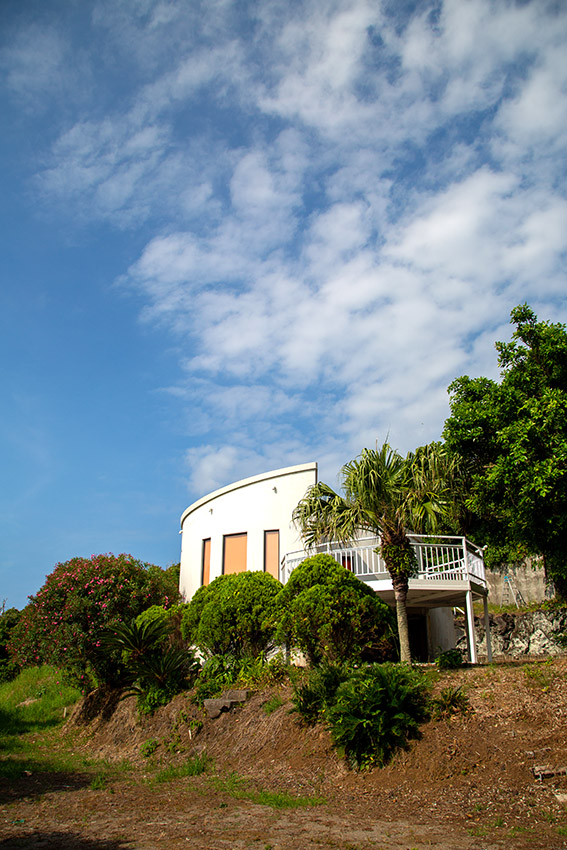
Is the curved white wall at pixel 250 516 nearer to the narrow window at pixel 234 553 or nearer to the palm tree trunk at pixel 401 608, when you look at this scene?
the narrow window at pixel 234 553

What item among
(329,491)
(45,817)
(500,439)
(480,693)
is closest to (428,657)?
(329,491)

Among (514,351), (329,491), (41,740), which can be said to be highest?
(514,351)

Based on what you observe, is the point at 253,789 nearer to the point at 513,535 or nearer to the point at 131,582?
the point at 131,582

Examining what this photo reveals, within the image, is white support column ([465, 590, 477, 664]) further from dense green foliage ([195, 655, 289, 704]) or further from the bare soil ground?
dense green foliage ([195, 655, 289, 704])

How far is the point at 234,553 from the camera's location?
20359 mm

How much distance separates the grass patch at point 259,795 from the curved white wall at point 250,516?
32.7ft

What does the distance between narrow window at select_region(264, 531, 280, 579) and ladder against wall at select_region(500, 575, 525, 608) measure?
A: 46.4 feet

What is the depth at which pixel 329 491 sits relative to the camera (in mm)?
17453

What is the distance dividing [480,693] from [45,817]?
621 centimetres

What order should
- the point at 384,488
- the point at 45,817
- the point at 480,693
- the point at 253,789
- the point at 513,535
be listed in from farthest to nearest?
the point at 513,535 → the point at 384,488 → the point at 480,693 → the point at 253,789 → the point at 45,817

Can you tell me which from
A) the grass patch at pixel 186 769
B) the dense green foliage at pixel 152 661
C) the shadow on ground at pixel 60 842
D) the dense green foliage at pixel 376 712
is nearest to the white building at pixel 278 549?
the dense green foliage at pixel 152 661

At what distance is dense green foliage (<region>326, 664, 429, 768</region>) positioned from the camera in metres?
8.25

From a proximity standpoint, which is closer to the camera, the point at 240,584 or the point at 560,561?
the point at 240,584

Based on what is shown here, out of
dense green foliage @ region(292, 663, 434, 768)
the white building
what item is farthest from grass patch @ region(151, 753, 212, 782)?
the white building
